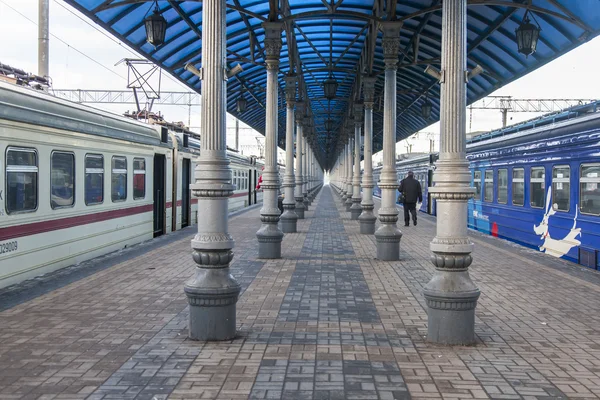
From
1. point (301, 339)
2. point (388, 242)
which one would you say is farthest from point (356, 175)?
point (301, 339)

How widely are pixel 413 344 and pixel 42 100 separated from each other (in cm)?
716

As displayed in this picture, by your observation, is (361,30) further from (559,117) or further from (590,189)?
(590,189)

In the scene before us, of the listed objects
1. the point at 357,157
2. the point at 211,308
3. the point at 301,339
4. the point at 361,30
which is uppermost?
the point at 361,30

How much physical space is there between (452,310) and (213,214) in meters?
2.80

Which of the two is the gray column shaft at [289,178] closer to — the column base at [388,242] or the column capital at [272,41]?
the column capital at [272,41]

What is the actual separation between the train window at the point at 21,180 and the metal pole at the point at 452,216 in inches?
242

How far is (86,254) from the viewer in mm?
11078

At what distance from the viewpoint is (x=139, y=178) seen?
45.3ft

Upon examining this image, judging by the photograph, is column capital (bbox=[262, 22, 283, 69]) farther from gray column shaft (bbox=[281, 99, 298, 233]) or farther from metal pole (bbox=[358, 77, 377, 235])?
metal pole (bbox=[358, 77, 377, 235])

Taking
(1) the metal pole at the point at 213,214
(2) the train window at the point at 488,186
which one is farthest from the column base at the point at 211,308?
(2) the train window at the point at 488,186

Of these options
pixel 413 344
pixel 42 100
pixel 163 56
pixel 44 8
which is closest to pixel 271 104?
pixel 163 56

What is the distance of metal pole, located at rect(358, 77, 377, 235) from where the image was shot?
16.2 m

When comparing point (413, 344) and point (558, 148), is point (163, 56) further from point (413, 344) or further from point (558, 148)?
point (413, 344)

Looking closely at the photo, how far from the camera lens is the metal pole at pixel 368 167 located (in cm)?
1623
